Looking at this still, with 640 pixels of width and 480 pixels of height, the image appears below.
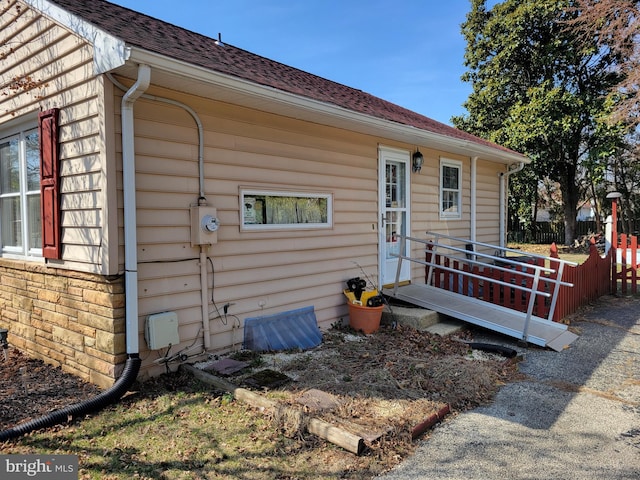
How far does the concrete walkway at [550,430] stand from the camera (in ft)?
8.71

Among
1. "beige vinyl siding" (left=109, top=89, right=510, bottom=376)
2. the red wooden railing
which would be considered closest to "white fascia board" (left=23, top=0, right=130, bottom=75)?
"beige vinyl siding" (left=109, top=89, right=510, bottom=376)

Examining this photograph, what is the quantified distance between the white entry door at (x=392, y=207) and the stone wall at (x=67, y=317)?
13.3ft

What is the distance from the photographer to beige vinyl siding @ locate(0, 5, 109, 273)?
3678mm

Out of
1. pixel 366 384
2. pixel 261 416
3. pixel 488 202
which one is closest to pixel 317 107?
pixel 366 384

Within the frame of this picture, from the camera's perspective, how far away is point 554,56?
51.3ft

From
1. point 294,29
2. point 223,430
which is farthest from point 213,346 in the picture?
point 294,29

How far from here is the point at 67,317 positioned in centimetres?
423

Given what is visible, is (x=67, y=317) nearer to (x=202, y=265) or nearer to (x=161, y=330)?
(x=161, y=330)

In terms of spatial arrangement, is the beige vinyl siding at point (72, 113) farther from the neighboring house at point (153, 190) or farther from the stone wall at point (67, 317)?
the stone wall at point (67, 317)

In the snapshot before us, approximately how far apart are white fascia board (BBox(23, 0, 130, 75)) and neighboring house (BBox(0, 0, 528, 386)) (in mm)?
18

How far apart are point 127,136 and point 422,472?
343cm

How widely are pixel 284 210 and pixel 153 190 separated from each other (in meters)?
1.68

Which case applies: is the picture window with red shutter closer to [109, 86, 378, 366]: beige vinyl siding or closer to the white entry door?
[109, 86, 378, 366]: beige vinyl siding

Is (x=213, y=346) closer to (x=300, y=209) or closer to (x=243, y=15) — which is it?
(x=300, y=209)
